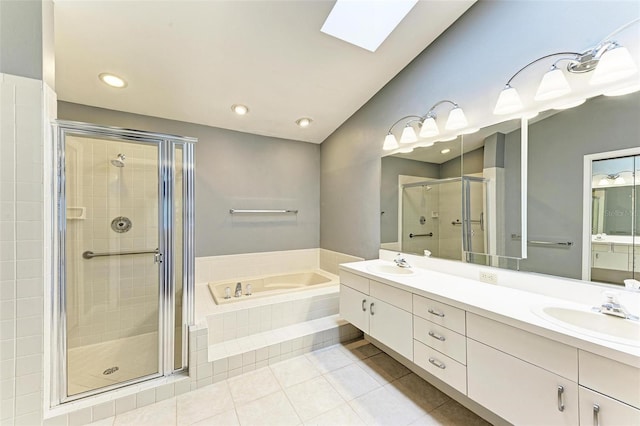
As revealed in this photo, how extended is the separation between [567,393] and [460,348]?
42cm

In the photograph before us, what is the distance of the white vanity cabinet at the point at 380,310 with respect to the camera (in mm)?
1647

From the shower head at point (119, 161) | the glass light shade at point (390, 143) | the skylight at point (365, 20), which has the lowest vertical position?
the shower head at point (119, 161)

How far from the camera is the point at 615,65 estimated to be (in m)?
1.20

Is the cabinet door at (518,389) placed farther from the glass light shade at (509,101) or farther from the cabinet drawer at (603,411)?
the glass light shade at (509,101)

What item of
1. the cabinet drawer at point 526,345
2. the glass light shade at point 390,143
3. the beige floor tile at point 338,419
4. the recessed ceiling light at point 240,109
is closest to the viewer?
the cabinet drawer at point 526,345

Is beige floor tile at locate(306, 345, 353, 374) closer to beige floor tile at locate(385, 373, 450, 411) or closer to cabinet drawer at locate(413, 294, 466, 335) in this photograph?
beige floor tile at locate(385, 373, 450, 411)

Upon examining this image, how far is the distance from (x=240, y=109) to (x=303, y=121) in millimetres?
730

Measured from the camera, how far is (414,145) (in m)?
2.29

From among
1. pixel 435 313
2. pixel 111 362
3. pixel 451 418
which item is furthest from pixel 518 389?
pixel 111 362

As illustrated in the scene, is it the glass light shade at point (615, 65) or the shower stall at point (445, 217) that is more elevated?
the glass light shade at point (615, 65)

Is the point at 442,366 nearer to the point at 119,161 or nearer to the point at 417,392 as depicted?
the point at 417,392

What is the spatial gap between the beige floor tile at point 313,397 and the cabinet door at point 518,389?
0.87m

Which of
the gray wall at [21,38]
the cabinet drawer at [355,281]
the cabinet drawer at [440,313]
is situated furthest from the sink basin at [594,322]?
the gray wall at [21,38]

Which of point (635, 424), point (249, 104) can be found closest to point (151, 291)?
point (249, 104)
